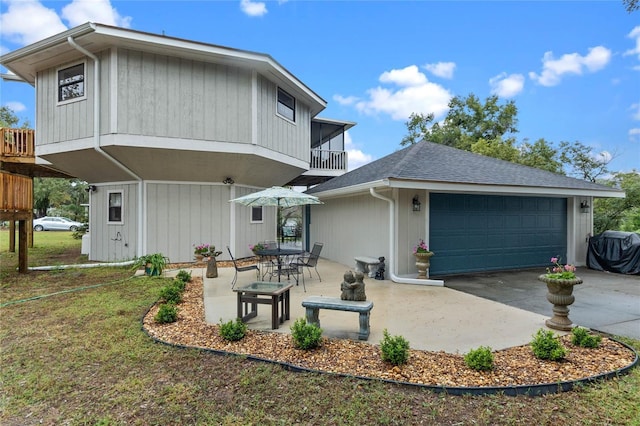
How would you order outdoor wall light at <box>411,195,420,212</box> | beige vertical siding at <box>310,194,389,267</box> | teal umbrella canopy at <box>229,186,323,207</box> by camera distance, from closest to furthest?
teal umbrella canopy at <box>229,186,323,207</box> < outdoor wall light at <box>411,195,420,212</box> < beige vertical siding at <box>310,194,389,267</box>

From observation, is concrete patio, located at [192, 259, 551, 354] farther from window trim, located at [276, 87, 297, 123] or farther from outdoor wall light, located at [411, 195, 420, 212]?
window trim, located at [276, 87, 297, 123]

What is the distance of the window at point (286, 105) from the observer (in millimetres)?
10328

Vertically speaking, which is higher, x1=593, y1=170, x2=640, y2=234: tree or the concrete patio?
x1=593, y1=170, x2=640, y2=234: tree

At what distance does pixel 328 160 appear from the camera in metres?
14.6

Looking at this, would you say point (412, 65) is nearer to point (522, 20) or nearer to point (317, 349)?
point (522, 20)

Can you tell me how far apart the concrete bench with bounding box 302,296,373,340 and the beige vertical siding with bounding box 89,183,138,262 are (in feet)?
26.1

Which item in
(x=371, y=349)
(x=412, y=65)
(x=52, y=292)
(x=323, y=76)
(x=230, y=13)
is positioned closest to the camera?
(x=371, y=349)

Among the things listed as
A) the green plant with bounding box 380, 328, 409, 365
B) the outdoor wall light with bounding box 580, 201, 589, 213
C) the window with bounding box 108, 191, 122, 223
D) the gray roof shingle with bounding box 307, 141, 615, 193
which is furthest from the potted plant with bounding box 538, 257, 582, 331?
the window with bounding box 108, 191, 122, 223

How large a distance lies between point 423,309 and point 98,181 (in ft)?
35.5

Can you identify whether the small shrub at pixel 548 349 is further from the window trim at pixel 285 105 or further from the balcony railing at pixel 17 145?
the balcony railing at pixel 17 145

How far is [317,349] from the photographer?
3580mm

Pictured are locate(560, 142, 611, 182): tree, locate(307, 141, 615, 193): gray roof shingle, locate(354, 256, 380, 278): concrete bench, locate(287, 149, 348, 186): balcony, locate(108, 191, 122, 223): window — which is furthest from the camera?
locate(560, 142, 611, 182): tree

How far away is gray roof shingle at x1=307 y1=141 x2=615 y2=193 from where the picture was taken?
7.50 m

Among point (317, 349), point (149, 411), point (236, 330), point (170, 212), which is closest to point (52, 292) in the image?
point (170, 212)
